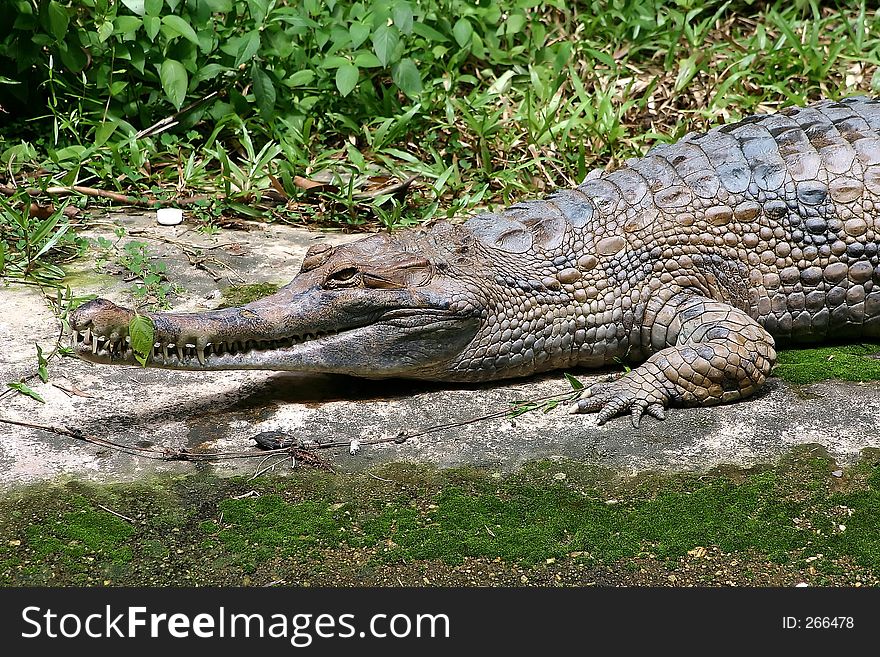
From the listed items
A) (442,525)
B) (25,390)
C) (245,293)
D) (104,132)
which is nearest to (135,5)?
(104,132)

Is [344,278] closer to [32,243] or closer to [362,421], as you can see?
[362,421]

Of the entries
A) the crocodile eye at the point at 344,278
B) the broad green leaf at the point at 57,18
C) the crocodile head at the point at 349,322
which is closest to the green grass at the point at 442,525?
the crocodile head at the point at 349,322

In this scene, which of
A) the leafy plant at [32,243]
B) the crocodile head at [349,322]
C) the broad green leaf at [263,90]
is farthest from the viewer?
the broad green leaf at [263,90]

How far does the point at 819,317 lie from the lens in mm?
5207

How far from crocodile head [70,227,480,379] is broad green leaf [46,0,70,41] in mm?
3281

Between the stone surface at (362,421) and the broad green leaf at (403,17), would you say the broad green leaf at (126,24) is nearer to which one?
the broad green leaf at (403,17)

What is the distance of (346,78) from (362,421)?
344 cm

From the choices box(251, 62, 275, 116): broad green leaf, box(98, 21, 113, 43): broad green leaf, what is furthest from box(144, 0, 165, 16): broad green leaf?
box(251, 62, 275, 116): broad green leaf

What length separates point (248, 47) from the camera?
7180 mm

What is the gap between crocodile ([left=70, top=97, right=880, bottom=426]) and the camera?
4621mm

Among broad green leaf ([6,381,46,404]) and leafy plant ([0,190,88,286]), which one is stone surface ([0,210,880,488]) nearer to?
broad green leaf ([6,381,46,404])

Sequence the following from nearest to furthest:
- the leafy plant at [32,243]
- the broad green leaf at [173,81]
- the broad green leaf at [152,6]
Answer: the leafy plant at [32,243] < the broad green leaf at [152,6] < the broad green leaf at [173,81]

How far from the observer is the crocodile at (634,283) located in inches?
182

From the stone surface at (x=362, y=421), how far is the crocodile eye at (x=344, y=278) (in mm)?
498
